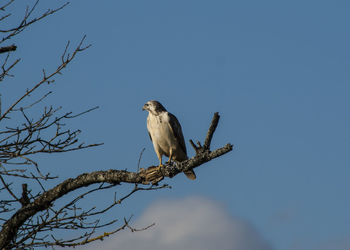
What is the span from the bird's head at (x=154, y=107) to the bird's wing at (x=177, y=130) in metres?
0.23

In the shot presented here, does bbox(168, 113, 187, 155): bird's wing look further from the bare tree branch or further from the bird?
the bare tree branch

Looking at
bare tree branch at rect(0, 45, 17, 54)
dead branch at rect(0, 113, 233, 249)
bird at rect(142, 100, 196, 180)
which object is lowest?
dead branch at rect(0, 113, 233, 249)

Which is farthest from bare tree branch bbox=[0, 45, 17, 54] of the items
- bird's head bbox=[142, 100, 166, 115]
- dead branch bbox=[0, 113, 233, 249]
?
bird's head bbox=[142, 100, 166, 115]

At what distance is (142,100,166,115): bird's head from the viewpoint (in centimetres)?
915

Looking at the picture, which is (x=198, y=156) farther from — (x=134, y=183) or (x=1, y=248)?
(x=1, y=248)

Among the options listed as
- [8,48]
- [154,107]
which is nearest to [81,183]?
[8,48]

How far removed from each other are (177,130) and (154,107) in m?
A: 0.58

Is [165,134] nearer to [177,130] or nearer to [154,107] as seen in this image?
[177,130]

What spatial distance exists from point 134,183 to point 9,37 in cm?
187

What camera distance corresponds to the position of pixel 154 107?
30.2 feet

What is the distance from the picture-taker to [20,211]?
5.51m

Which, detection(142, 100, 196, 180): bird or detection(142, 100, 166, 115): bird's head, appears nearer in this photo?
detection(142, 100, 196, 180): bird

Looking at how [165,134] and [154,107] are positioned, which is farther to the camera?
[154,107]

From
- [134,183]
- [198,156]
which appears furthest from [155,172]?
[198,156]
